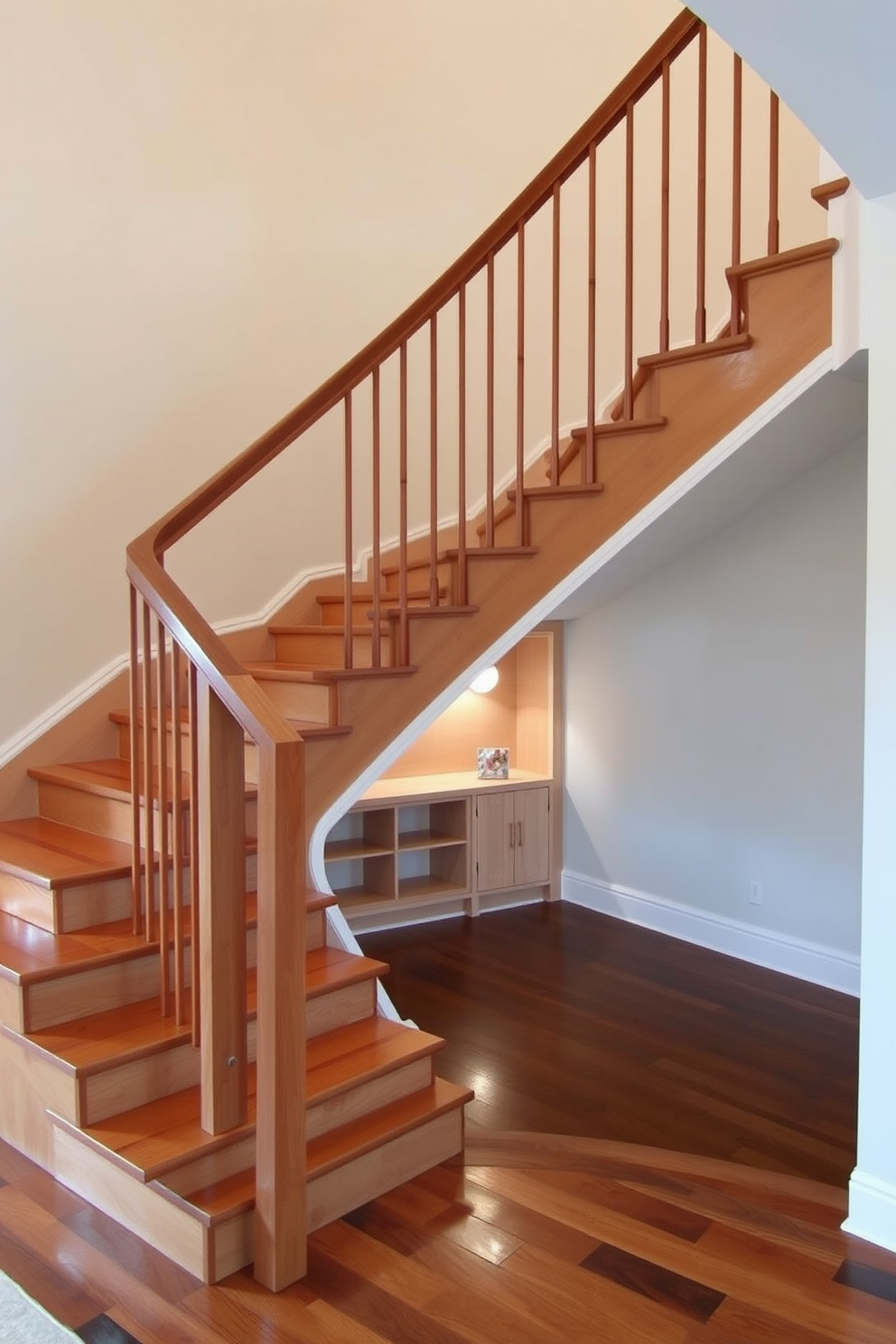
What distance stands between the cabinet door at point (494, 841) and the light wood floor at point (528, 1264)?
2.30 meters

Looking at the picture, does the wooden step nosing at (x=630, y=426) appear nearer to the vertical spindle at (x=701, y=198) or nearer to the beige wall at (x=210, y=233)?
the vertical spindle at (x=701, y=198)

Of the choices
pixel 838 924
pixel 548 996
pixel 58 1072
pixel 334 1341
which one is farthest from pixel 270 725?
pixel 838 924

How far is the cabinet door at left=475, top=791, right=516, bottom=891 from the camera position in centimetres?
505

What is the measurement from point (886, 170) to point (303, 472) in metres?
2.78

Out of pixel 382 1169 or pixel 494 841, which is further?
pixel 494 841

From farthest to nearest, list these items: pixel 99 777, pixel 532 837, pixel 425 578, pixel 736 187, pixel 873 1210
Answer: pixel 532 837 → pixel 425 578 → pixel 99 777 → pixel 736 187 → pixel 873 1210

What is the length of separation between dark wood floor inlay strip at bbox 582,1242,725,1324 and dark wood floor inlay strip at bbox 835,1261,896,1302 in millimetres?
293

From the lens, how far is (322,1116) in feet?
7.75

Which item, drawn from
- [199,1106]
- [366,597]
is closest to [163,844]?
[199,1106]

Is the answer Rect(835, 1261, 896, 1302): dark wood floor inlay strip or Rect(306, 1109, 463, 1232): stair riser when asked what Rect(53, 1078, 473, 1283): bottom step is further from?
Rect(835, 1261, 896, 1302): dark wood floor inlay strip

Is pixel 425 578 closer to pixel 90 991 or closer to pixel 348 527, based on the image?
pixel 348 527

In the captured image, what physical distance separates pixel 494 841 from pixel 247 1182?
9.99ft

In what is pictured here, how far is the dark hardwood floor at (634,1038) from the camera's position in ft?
9.87

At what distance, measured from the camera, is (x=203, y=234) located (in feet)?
13.2
